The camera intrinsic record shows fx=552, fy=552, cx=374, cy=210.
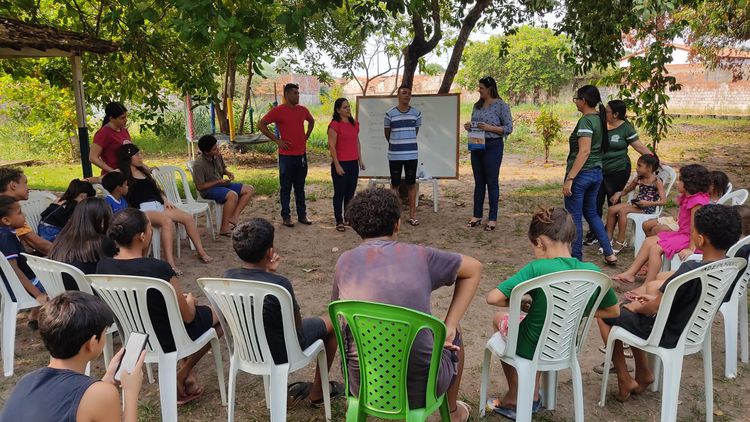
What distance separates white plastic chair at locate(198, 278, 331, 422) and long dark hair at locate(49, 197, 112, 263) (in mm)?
1223

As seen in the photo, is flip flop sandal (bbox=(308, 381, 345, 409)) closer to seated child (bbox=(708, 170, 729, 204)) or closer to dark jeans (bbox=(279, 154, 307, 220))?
seated child (bbox=(708, 170, 729, 204))

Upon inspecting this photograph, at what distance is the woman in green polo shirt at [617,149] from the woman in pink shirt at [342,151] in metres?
2.89

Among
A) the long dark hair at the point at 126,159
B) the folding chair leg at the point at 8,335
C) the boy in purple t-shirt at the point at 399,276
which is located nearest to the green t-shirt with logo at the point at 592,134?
the boy in purple t-shirt at the point at 399,276

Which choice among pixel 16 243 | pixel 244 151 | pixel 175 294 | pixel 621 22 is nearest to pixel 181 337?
pixel 175 294

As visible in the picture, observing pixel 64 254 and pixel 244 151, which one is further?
pixel 244 151

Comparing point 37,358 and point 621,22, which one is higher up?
point 621,22

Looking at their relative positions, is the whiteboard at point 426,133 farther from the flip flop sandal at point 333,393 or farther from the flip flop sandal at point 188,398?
the flip flop sandal at point 188,398

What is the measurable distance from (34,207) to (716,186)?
585 centimetres

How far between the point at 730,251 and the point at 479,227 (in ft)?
12.4

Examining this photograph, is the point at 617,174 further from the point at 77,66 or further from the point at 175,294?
the point at 77,66

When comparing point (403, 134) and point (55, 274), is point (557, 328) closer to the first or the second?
point (55, 274)

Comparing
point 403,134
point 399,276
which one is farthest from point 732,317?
point 403,134

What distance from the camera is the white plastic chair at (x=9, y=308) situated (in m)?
3.54

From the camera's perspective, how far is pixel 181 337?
2.91 meters
